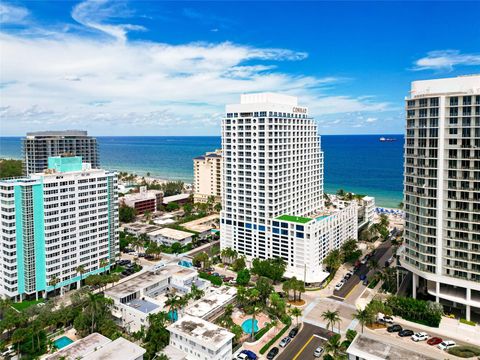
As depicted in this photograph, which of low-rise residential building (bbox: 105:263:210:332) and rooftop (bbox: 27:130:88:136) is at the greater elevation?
rooftop (bbox: 27:130:88:136)

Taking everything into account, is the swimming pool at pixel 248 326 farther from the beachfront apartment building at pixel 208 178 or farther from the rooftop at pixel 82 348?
the beachfront apartment building at pixel 208 178

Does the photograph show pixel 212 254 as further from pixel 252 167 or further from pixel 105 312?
pixel 105 312

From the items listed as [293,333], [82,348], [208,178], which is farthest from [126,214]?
[293,333]

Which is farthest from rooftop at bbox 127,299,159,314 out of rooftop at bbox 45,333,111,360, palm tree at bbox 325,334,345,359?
palm tree at bbox 325,334,345,359

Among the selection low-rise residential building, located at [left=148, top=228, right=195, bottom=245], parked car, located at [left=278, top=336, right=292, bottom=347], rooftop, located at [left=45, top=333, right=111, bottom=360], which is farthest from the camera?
low-rise residential building, located at [left=148, top=228, right=195, bottom=245]

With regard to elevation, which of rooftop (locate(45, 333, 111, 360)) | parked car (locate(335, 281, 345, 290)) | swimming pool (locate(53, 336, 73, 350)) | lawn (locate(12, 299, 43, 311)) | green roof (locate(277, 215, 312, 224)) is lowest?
swimming pool (locate(53, 336, 73, 350))

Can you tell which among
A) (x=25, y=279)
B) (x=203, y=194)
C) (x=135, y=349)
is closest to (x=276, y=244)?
(x=135, y=349)

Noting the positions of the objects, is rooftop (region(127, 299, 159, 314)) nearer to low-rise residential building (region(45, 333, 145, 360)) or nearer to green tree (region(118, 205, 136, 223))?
low-rise residential building (region(45, 333, 145, 360))
